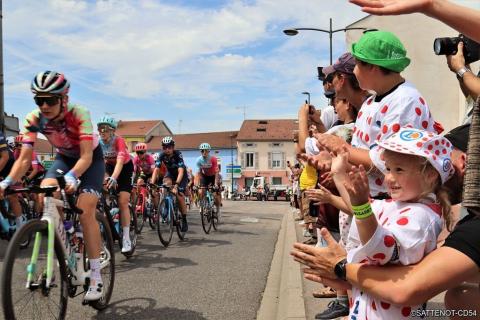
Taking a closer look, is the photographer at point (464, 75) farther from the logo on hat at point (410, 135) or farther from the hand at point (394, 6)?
the hand at point (394, 6)

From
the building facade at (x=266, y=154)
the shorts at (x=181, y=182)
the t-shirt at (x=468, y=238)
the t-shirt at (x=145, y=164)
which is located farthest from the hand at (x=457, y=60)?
the building facade at (x=266, y=154)

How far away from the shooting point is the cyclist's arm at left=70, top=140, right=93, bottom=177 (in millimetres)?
4129

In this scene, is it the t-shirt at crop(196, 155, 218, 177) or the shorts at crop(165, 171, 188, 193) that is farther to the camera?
the t-shirt at crop(196, 155, 218, 177)

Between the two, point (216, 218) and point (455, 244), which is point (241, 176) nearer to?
point (216, 218)

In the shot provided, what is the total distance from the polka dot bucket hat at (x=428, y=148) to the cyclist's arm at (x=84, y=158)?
289cm

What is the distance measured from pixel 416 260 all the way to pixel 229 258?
6.03 metres

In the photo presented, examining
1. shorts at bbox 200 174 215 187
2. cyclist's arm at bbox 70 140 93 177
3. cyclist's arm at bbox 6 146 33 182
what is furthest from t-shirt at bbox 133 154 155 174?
cyclist's arm at bbox 70 140 93 177

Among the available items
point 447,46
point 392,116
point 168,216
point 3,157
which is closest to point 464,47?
point 447,46

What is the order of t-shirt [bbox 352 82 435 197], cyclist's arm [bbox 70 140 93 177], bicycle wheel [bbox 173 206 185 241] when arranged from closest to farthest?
t-shirt [bbox 352 82 435 197] → cyclist's arm [bbox 70 140 93 177] → bicycle wheel [bbox 173 206 185 241]

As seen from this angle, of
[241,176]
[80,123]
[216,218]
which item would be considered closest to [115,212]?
[80,123]

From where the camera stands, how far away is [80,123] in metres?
4.39

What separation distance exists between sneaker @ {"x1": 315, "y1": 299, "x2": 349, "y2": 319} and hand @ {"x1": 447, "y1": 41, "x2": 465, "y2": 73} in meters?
2.25

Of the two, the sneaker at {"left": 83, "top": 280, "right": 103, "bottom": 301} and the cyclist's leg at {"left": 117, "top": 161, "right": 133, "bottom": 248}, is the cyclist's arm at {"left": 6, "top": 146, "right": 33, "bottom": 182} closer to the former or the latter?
the sneaker at {"left": 83, "top": 280, "right": 103, "bottom": 301}

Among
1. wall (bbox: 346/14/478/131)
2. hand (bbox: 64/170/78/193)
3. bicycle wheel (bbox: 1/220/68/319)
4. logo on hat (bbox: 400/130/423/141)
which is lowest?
bicycle wheel (bbox: 1/220/68/319)
